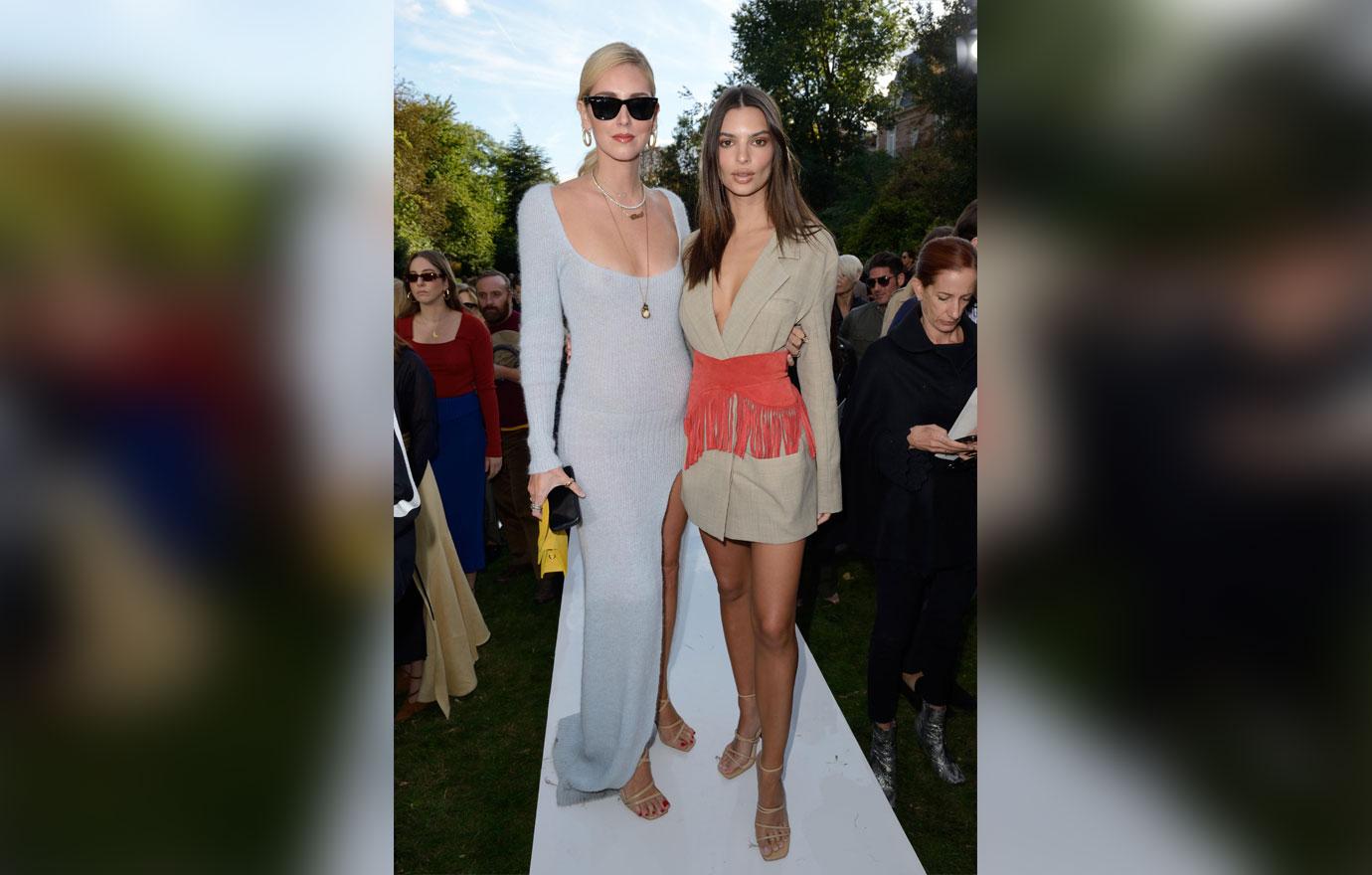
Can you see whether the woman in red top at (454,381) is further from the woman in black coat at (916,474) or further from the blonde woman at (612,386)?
the woman in black coat at (916,474)

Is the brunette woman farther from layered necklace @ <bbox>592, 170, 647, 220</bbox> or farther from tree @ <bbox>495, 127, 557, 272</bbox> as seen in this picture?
tree @ <bbox>495, 127, 557, 272</bbox>

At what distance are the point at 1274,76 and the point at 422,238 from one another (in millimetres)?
3377

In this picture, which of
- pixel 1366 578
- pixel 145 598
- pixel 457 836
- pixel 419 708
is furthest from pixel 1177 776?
pixel 419 708

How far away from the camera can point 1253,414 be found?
0.41m

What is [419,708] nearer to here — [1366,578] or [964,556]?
[964,556]

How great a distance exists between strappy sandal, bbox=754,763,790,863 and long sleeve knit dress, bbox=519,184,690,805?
0.42 m

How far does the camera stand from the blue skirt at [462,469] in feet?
11.0

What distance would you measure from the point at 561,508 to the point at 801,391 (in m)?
0.79

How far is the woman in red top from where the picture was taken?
129 inches

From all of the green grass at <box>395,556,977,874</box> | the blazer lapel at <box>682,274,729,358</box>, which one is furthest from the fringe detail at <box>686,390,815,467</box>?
the green grass at <box>395,556,977,874</box>

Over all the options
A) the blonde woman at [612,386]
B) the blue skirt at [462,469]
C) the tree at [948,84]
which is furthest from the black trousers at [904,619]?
the blue skirt at [462,469]

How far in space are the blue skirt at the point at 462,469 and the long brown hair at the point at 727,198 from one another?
1586mm

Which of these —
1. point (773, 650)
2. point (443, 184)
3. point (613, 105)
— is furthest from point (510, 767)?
point (443, 184)

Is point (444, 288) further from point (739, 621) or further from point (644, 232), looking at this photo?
point (739, 621)
